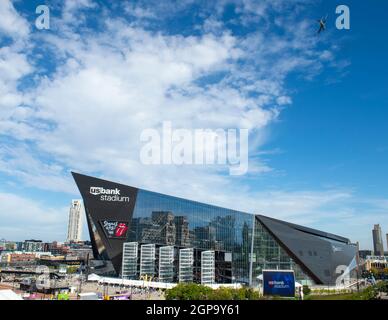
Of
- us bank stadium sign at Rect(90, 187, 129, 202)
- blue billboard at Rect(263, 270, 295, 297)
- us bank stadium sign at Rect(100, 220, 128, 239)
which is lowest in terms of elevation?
blue billboard at Rect(263, 270, 295, 297)

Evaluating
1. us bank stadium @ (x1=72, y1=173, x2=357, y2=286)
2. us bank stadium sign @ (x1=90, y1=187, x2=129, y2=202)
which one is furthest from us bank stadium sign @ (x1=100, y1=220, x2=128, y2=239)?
us bank stadium sign @ (x1=90, y1=187, x2=129, y2=202)

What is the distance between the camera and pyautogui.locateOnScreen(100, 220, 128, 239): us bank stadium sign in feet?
241

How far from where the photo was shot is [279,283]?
3962 centimetres

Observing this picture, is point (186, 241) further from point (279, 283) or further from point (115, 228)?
point (279, 283)

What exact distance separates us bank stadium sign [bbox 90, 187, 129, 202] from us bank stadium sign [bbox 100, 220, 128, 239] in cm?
473

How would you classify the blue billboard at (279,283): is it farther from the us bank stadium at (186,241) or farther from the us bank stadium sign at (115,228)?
the us bank stadium sign at (115,228)

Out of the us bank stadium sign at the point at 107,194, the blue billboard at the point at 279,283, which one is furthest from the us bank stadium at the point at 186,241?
the blue billboard at the point at 279,283

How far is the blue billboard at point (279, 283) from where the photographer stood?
3904 cm

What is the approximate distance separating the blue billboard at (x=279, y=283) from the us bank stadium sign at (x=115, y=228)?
4160 centimetres

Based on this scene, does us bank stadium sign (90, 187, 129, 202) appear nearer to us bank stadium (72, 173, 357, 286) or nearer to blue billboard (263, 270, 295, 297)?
us bank stadium (72, 173, 357, 286)

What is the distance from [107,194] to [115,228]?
7.28 metres

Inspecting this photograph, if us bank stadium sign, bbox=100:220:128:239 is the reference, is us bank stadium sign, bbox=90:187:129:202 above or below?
above
